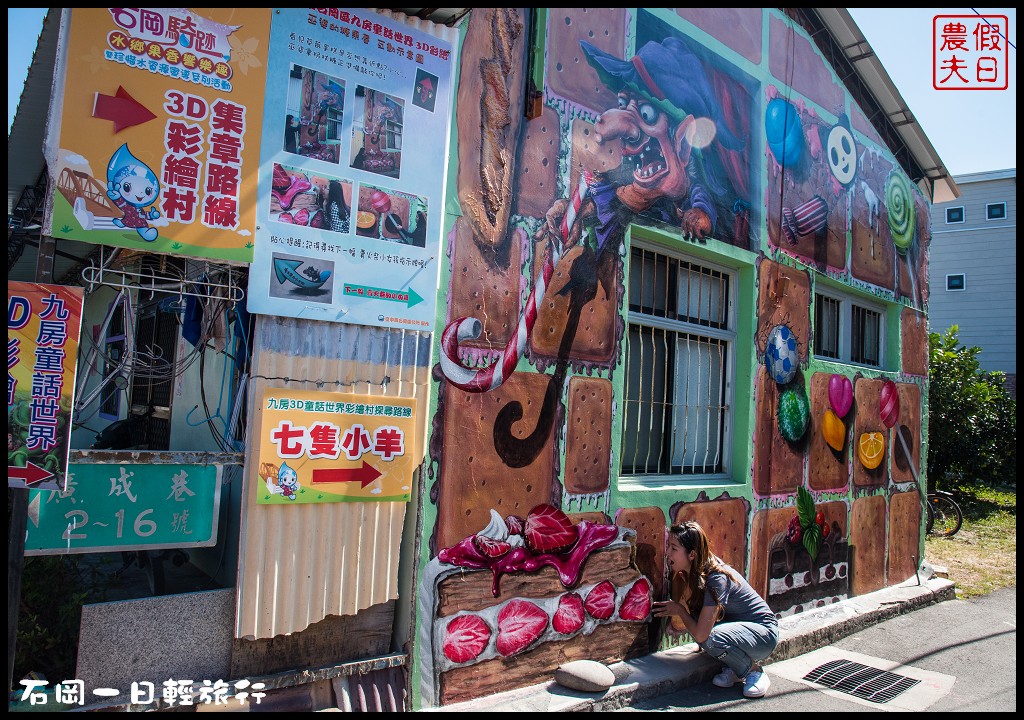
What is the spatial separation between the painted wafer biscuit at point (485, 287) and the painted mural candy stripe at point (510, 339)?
56 mm

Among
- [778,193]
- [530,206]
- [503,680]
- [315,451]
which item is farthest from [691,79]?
[503,680]

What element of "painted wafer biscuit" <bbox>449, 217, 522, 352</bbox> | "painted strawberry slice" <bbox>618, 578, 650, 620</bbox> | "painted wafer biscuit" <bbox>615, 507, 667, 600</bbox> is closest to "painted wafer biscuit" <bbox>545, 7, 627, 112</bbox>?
"painted wafer biscuit" <bbox>449, 217, 522, 352</bbox>

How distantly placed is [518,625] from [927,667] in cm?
402

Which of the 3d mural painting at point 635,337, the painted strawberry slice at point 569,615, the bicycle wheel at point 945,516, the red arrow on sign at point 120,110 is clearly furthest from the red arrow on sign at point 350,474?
the bicycle wheel at point 945,516

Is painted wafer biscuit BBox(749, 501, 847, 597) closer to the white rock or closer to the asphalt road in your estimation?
the asphalt road

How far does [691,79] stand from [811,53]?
2660 mm

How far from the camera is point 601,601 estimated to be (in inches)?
231

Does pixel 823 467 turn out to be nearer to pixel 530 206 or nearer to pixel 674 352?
pixel 674 352

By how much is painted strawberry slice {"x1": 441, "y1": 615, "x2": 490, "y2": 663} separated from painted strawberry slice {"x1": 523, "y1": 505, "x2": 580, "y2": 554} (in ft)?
2.20

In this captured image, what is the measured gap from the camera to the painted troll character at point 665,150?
608 centimetres

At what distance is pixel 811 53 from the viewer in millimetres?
8617

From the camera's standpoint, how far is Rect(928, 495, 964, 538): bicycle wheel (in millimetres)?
12844

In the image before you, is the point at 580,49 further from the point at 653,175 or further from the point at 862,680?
the point at 862,680

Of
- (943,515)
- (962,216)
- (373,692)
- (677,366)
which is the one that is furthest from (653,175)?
(962,216)
